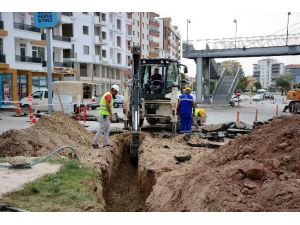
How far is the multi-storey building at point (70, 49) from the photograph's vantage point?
98.5ft

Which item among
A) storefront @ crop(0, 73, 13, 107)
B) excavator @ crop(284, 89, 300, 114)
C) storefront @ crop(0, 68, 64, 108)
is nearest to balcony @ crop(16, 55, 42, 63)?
storefront @ crop(0, 68, 64, 108)

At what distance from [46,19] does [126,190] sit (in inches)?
303

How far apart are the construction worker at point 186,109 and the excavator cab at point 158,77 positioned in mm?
777

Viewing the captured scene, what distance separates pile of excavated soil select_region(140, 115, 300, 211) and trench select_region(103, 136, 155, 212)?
2.00ft

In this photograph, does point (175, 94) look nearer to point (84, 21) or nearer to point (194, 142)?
point (194, 142)

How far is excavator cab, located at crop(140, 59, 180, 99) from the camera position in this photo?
12883 millimetres

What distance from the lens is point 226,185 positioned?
4695 millimetres

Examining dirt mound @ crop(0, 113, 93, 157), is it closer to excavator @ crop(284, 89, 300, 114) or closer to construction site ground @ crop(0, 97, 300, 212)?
construction site ground @ crop(0, 97, 300, 212)

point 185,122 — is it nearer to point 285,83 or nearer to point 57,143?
point 57,143

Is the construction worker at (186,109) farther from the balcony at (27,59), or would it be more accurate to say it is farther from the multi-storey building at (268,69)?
the multi-storey building at (268,69)

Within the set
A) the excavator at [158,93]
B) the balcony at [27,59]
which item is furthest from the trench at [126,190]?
the balcony at [27,59]

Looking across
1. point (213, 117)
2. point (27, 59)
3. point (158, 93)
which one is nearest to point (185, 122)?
point (158, 93)

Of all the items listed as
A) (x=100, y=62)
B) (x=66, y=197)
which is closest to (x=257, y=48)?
(x=100, y=62)

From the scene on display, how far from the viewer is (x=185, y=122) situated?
12492 mm
